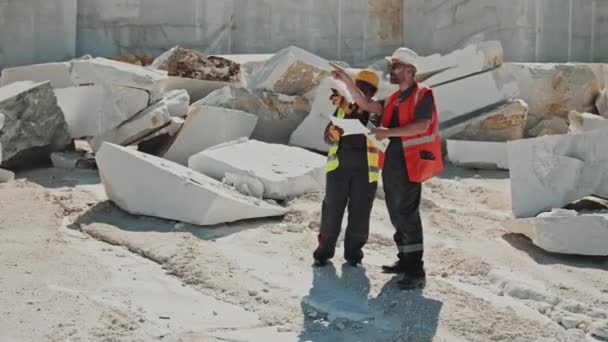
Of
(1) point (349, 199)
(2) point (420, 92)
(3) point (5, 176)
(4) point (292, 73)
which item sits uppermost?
(4) point (292, 73)

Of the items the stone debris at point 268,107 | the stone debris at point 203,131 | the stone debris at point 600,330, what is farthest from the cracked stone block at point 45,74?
the stone debris at point 600,330

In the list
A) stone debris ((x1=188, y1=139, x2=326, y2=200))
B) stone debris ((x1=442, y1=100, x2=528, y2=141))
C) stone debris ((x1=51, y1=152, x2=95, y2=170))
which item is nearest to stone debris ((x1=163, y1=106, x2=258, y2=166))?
stone debris ((x1=188, y1=139, x2=326, y2=200))

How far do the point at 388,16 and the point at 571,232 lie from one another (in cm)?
786

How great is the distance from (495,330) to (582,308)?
2.09 feet

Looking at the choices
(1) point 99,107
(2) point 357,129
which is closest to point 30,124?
(1) point 99,107

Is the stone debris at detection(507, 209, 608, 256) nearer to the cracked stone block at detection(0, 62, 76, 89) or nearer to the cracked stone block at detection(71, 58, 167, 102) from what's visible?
the cracked stone block at detection(71, 58, 167, 102)

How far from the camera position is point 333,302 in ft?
13.1

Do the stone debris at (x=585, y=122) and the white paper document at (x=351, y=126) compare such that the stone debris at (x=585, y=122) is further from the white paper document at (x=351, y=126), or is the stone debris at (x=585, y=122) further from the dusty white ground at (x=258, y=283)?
the white paper document at (x=351, y=126)

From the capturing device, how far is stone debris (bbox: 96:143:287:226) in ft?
16.6

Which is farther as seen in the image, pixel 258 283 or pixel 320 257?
pixel 320 257

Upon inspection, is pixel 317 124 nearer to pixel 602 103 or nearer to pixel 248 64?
pixel 248 64

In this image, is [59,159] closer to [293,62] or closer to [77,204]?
[77,204]

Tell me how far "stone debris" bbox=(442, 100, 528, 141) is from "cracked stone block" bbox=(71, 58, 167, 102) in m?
2.92

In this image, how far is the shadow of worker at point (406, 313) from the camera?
362 centimetres
